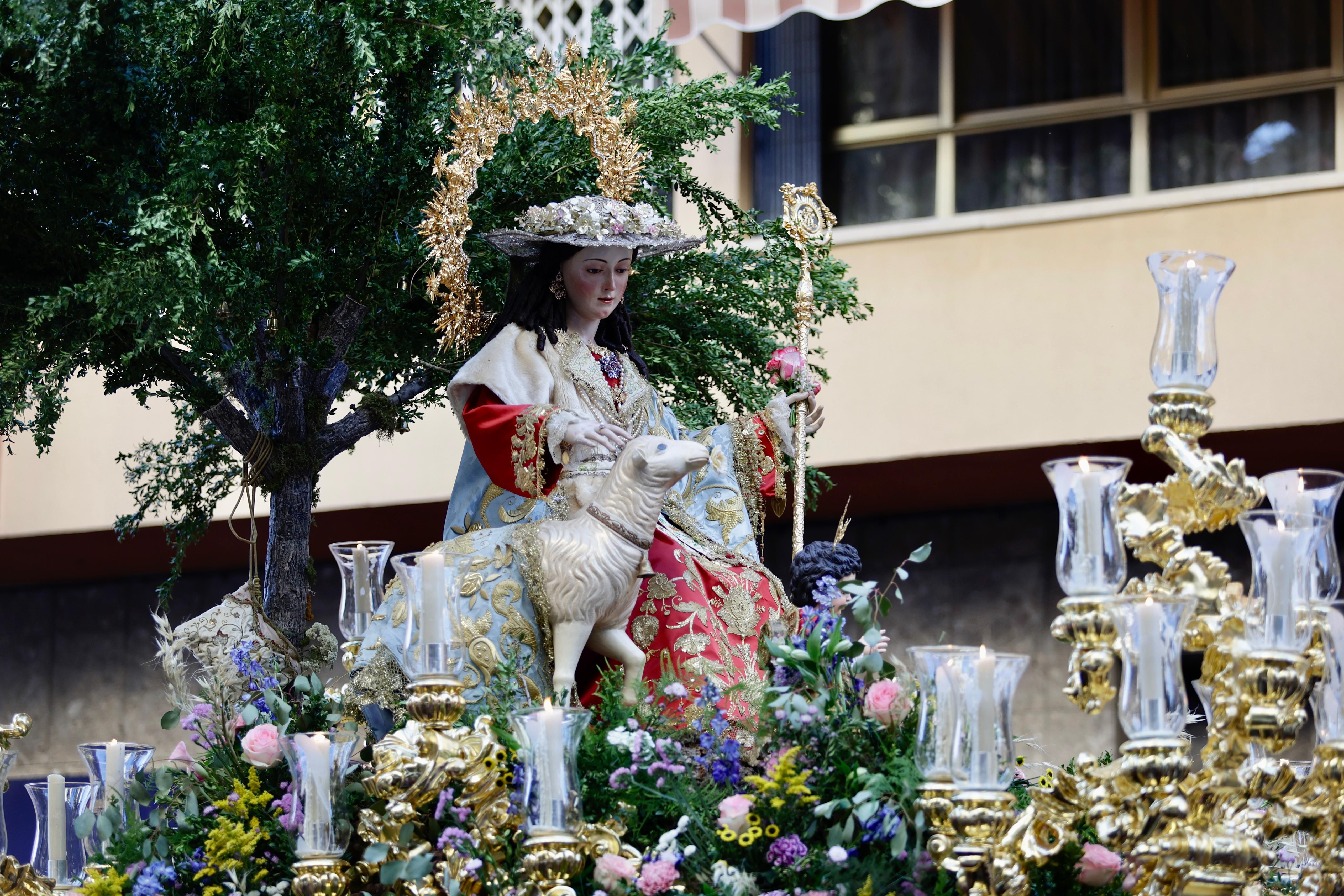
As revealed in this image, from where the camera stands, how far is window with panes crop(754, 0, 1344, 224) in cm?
886

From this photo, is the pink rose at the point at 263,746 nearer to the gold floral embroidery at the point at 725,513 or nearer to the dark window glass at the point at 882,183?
the gold floral embroidery at the point at 725,513

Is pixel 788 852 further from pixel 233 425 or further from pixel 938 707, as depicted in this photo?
pixel 233 425

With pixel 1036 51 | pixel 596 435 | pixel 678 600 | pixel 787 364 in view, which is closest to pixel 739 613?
pixel 678 600

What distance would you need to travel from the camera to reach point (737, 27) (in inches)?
313

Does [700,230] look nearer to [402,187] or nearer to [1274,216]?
[1274,216]

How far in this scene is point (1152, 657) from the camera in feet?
9.19

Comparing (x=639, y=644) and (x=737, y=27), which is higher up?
(x=737, y=27)

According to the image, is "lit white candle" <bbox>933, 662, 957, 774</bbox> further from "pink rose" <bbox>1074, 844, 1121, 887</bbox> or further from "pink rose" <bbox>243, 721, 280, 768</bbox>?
"pink rose" <bbox>243, 721, 280, 768</bbox>

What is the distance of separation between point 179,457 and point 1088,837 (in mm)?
4467

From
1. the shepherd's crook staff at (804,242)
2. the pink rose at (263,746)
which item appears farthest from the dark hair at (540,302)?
the pink rose at (263,746)

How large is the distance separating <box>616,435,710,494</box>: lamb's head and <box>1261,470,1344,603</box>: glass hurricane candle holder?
1.57m

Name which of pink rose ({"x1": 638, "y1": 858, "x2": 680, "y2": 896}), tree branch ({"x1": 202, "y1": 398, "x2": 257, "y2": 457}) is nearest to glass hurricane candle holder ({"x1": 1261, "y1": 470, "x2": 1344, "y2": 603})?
pink rose ({"x1": 638, "y1": 858, "x2": 680, "y2": 896})

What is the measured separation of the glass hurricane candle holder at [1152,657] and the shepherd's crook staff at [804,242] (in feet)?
7.76

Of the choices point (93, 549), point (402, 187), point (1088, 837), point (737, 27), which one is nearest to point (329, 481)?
point (93, 549)
